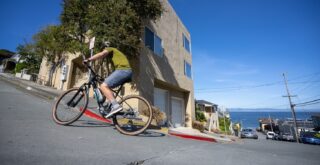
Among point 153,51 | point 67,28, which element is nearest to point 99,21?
point 67,28

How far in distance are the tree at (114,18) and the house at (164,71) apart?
1664 mm

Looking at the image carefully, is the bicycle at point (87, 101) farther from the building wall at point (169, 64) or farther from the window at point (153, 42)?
the window at point (153, 42)

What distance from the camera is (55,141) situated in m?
2.30

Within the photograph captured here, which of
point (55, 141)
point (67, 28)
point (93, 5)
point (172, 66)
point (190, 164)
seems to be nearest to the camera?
point (190, 164)

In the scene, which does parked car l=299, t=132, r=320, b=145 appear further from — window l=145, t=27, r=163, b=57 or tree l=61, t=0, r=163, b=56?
tree l=61, t=0, r=163, b=56

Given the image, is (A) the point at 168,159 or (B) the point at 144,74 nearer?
(A) the point at 168,159

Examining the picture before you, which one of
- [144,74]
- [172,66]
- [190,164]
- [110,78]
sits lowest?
[190,164]

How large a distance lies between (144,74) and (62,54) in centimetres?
958

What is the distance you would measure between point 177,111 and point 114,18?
10.2 metres

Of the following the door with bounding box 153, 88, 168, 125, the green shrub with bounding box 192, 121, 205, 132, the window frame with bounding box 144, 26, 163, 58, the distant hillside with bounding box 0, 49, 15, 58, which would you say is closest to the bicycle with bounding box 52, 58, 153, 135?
the window frame with bounding box 144, 26, 163, 58

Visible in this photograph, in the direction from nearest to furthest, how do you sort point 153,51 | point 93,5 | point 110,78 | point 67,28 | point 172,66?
point 110,78 → point 93,5 → point 67,28 → point 153,51 → point 172,66

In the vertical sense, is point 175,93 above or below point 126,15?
below

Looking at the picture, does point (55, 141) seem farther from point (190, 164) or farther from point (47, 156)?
point (190, 164)

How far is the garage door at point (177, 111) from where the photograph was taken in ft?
46.1
